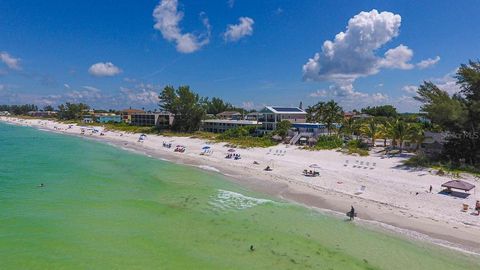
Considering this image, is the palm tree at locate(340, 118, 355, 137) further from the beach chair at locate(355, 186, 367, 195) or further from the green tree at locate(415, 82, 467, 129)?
the beach chair at locate(355, 186, 367, 195)

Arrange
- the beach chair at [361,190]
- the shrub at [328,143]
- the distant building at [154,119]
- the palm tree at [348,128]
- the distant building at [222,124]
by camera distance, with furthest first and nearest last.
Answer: the distant building at [154,119] < the distant building at [222,124] < the palm tree at [348,128] < the shrub at [328,143] < the beach chair at [361,190]

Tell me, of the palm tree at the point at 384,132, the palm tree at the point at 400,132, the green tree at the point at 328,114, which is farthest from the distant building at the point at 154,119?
the palm tree at the point at 400,132

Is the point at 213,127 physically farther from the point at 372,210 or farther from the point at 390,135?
the point at 372,210

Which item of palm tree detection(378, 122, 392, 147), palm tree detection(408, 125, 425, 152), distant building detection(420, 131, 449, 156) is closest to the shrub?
palm tree detection(378, 122, 392, 147)

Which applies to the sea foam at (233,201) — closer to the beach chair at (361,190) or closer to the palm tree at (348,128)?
the beach chair at (361,190)

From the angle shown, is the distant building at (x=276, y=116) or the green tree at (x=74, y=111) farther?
the green tree at (x=74, y=111)

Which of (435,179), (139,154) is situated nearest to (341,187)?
(435,179)

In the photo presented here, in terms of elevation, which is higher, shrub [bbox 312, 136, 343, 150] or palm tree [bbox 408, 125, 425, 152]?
palm tree [bbox 408, 125, 425, 152]
